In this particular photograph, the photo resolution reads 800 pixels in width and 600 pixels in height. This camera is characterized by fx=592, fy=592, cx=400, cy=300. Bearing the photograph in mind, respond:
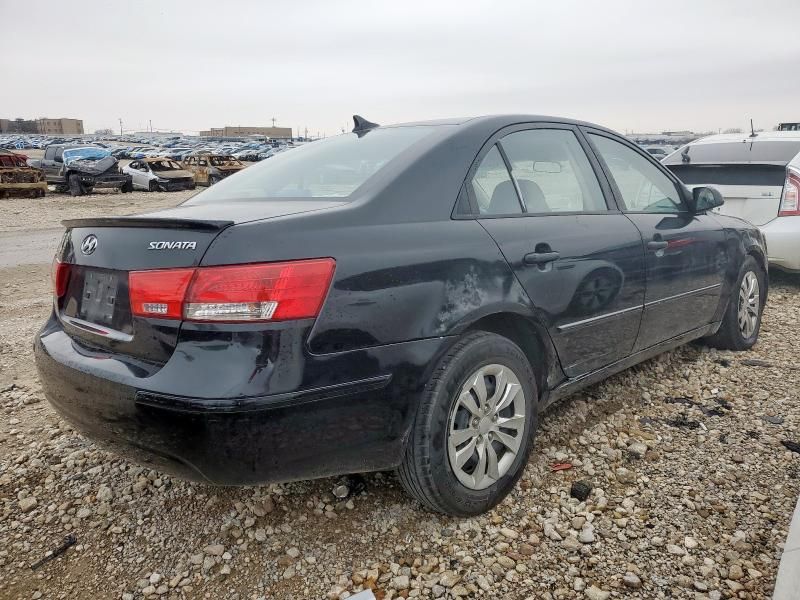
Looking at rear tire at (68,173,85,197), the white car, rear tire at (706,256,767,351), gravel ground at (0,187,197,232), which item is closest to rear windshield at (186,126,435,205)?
rear tire at (706,256,767,351)

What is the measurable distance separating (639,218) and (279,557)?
2.45 metres

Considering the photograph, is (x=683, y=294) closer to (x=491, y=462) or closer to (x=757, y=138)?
(x=491, y=462)

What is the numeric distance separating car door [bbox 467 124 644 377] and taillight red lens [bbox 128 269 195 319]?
1.18m

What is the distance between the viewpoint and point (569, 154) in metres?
3.07

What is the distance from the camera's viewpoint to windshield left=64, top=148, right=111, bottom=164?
20.3m

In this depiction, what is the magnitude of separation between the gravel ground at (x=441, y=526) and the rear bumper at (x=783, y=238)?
3051 millimetres

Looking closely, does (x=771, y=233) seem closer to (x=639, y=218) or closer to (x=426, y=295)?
(x=639, y=218)

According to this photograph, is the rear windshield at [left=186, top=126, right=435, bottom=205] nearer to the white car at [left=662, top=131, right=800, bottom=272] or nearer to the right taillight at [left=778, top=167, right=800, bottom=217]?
the white car at [left=662, top=131, right=800, bottom=272]

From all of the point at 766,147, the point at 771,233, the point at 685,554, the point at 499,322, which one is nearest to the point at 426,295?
the point at 499,322

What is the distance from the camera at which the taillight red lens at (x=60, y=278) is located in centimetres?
232

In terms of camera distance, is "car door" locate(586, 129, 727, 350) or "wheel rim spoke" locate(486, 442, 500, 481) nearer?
"wheel rim spoke" locate(486, 442, 500, 481)

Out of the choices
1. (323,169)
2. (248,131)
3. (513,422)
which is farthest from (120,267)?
(248,131)

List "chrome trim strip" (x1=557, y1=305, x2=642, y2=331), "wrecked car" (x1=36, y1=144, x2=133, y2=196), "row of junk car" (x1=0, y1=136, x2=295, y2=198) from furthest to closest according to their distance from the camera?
"wrecked car" (x1=36, y1=144, x2=133, y2=196) < "row of junk car" (x1=0, y1=136, x2=295, y2=198) < "chrome trim strip" (x1=557, y1=305, x2=642, y2=331)

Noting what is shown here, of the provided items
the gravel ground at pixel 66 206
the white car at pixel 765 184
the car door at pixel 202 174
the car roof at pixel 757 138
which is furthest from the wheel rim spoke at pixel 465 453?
the car door at pixel 202 174
